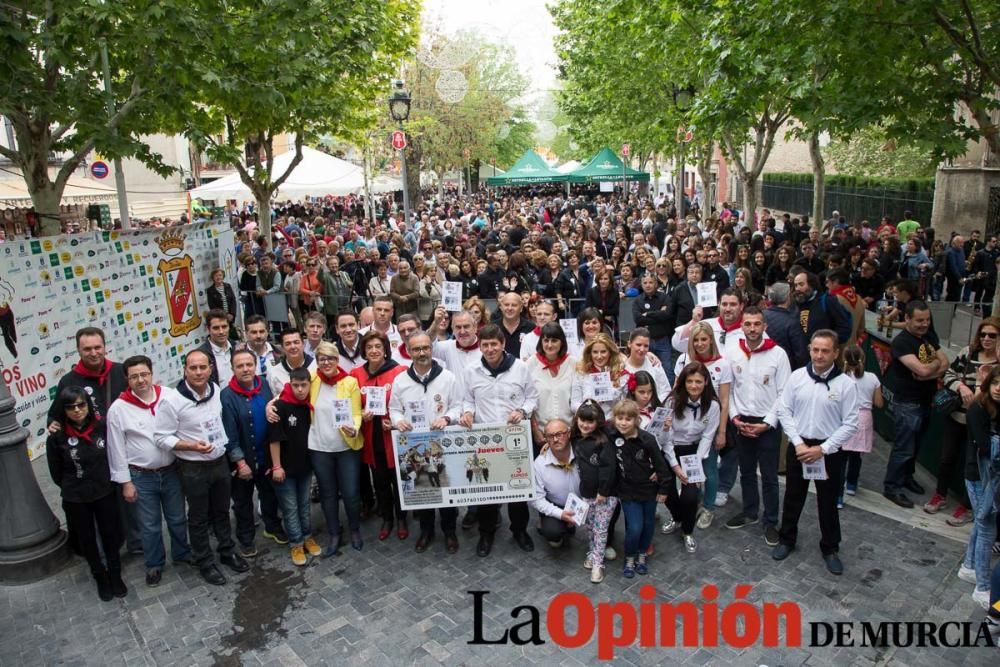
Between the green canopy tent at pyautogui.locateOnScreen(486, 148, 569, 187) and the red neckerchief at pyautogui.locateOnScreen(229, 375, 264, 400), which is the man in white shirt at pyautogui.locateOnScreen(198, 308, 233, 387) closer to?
the red neckerchief at pyautogui.locateOnScreen(229, 375, 264, 400)

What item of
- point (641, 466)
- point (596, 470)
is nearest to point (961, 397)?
point (641, 466)

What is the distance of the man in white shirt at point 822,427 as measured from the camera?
553 centimetres

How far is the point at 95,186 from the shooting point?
2562cm

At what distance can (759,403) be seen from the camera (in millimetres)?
6223

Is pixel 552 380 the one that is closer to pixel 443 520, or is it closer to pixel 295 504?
pixel 443 520

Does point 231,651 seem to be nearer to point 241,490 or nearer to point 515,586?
point 241,490

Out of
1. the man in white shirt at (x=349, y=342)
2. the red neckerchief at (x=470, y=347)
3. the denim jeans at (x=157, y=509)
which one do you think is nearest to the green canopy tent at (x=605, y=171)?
the red neckerchief at (x=470, y=347)

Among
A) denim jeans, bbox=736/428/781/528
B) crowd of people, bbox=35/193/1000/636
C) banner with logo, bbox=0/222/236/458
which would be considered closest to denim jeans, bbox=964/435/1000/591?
crowd of people, bbox=35/193/1000/636

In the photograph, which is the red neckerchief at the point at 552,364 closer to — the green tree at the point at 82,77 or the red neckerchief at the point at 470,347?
the red neckerchief at the point at 470,347

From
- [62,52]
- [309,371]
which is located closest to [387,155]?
[62,52]

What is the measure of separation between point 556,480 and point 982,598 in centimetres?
315

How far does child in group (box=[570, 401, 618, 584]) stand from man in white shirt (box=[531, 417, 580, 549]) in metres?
0.10

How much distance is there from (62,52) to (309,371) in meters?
4.89

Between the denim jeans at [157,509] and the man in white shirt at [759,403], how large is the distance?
4.68m
